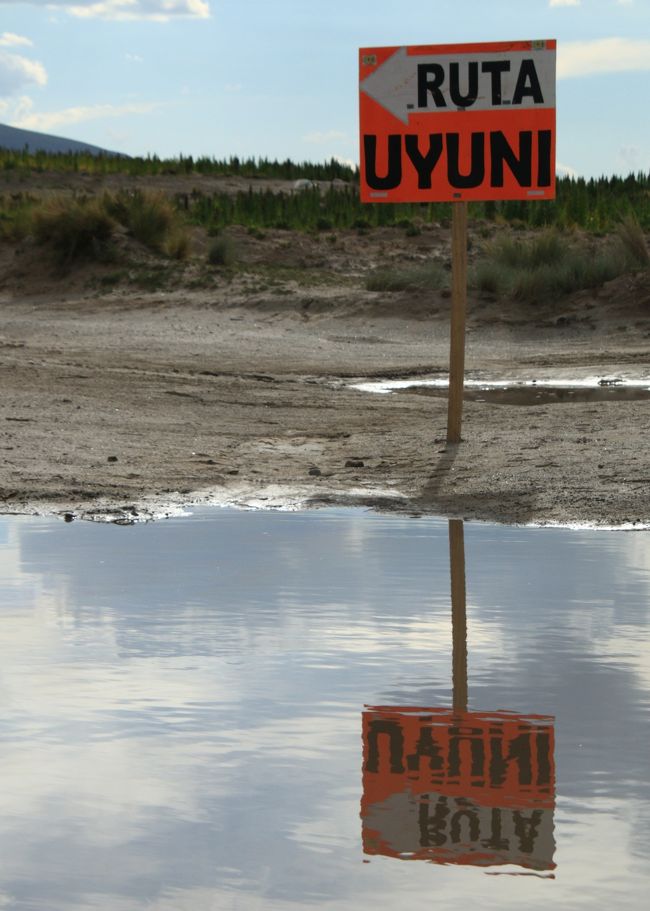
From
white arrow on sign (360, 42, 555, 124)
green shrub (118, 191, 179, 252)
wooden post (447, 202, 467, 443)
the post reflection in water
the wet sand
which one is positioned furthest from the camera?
green shrub (118, 191, 179, 252)

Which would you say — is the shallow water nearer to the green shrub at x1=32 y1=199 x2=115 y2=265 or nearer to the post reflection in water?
the post reflection in water

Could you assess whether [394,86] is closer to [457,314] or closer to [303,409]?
[457,314]

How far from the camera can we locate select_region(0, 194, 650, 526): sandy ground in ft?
34.3

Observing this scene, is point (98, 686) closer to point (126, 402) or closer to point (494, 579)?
point (494, 579)

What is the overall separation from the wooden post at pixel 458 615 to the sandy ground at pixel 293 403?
0.71m

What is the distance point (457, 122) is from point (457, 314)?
1.47 m

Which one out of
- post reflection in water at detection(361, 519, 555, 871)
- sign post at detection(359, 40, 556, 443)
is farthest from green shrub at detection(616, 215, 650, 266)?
post reflection in water at detection(361, 519, 555, 871)

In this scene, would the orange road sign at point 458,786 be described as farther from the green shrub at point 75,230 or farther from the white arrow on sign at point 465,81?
the green shrub at point 75,230

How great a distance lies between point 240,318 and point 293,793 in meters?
21.1

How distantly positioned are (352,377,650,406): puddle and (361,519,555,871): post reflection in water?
36.0ft

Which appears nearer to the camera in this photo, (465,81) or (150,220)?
(465,81)

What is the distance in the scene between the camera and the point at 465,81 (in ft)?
38.6

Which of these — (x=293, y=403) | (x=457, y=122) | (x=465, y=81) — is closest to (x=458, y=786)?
(x=457, y=122)

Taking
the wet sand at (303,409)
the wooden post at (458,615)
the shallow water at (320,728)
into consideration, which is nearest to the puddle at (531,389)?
the wet sand at (303,409)
